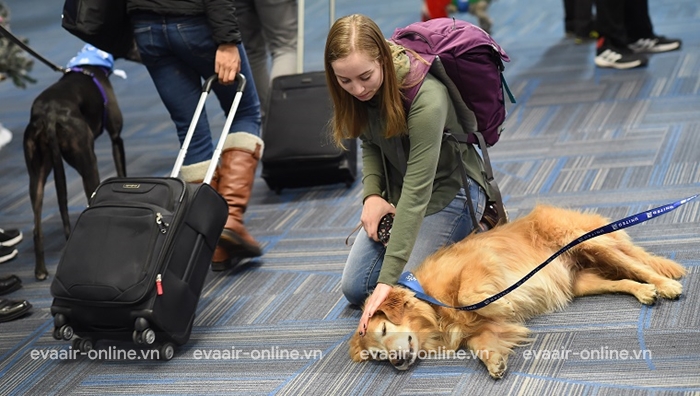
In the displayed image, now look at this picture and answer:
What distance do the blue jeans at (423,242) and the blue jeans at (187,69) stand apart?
0.96m

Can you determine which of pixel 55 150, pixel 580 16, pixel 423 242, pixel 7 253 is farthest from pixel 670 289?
pixel 580 16

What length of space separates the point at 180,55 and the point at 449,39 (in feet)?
3.98

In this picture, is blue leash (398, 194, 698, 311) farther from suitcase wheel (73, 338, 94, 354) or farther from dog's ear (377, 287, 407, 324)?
suitcase wheel (73, 338, 94, 354)

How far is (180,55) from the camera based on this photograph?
3.34 m

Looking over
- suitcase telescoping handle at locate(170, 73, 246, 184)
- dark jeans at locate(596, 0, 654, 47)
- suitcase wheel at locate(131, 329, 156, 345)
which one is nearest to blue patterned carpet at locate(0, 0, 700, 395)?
suitcase wheel at locate(131, 329, 156, 345)

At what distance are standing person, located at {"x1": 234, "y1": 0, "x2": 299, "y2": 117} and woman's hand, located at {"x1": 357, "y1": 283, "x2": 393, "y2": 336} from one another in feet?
6.85

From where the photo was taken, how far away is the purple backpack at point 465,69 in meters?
2.58

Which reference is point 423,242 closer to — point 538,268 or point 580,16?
point 538,268

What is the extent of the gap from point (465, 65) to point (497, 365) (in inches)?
35.6

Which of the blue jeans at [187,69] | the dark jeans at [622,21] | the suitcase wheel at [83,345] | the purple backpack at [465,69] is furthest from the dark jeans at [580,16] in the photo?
the suitcase wheel at [83,345]

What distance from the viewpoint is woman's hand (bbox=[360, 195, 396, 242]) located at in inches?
110

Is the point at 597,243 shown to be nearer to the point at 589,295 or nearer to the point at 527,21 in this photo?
the point at 589,295

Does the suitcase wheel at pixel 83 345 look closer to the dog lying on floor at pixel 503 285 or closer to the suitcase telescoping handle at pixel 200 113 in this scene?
the suitcase telescoping handle at pixel 200 113

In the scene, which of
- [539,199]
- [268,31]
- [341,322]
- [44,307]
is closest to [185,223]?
[341,322]
